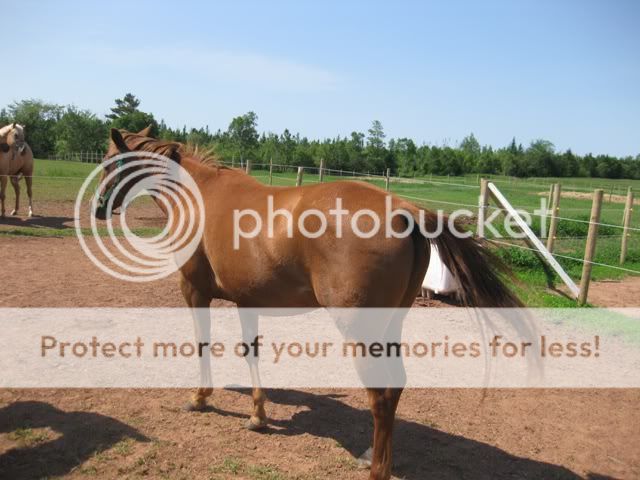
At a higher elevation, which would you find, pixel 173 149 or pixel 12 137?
pixel 12 137

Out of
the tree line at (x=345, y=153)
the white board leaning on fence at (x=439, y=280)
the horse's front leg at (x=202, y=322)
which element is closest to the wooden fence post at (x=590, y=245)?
the white board leaning on fence at (x=439, y=280)

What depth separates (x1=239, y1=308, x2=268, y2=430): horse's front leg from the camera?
3.48 m

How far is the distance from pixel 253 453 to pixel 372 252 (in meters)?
1.60

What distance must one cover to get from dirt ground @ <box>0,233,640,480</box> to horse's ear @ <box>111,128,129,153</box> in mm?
2135

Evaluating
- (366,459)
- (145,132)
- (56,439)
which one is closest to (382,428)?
(366,459)

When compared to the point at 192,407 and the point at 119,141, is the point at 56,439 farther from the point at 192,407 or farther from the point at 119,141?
the point at 119,141

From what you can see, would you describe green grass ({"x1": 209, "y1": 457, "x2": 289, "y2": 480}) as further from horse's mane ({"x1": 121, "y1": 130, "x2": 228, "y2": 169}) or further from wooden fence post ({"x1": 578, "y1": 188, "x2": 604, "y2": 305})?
wooden fence post ({"x1": 578, "y1": 188, "x2": 604, "y2": 305})

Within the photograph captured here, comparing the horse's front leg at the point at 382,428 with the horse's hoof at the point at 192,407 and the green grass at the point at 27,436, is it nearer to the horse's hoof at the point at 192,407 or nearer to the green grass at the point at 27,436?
the horse's hoof at the point at 192,407

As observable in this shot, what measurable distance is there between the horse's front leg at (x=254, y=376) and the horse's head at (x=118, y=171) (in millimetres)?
1657

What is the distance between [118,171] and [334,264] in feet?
8.17

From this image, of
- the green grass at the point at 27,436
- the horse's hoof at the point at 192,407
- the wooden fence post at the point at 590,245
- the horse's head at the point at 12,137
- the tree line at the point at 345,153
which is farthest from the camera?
the tree line at the point at 345,153

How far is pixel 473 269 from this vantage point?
9.80 ft

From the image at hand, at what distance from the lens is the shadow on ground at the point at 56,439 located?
9.25 feet

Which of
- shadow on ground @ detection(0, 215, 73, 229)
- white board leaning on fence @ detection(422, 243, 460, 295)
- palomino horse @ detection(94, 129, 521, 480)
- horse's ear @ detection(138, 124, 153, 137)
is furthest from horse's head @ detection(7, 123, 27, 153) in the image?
white board leaning on fence @ detection(422, 243, 460, 295)
